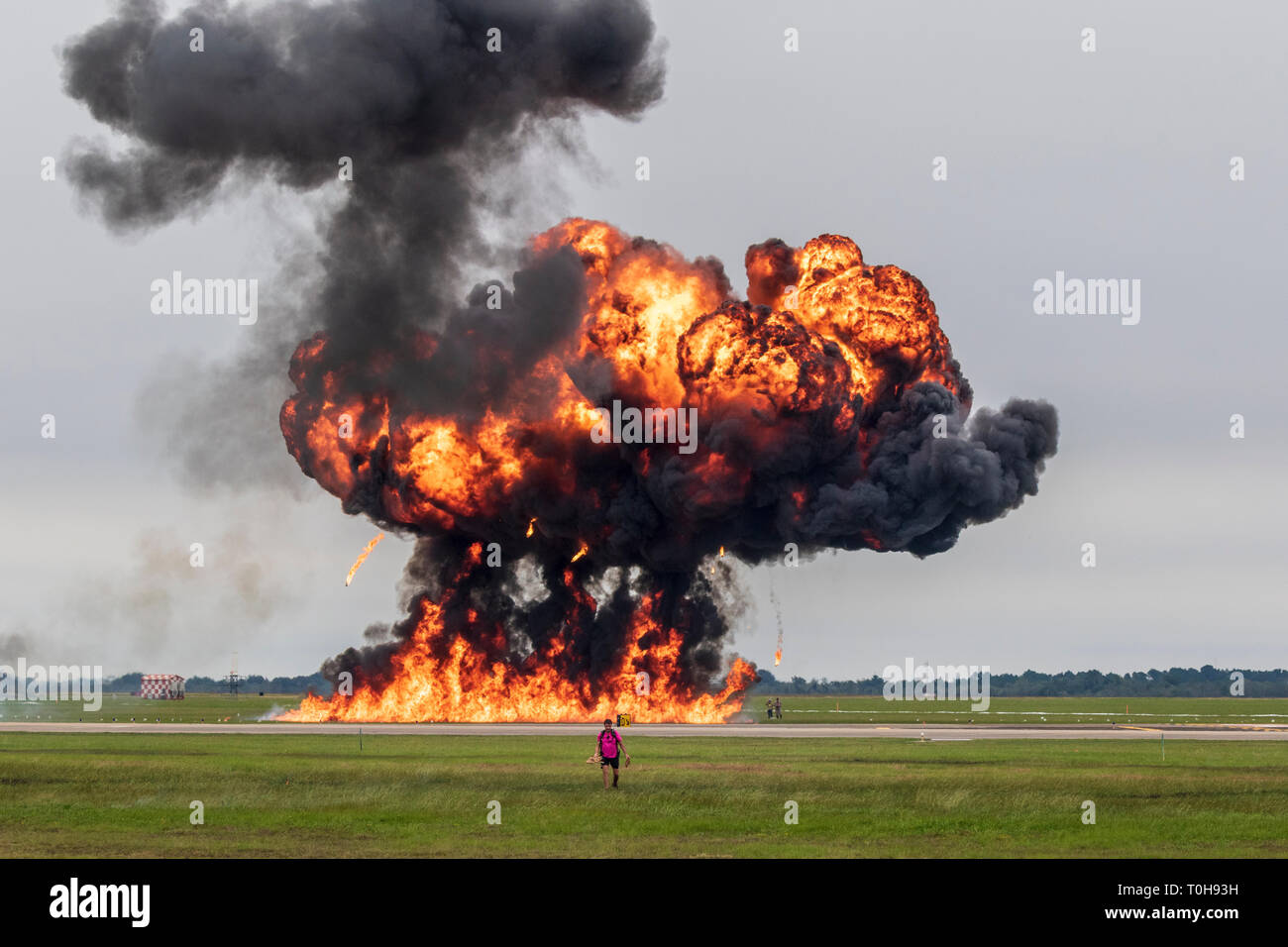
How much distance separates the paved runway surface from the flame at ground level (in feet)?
28.4

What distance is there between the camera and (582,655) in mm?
110312

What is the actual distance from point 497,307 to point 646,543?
18.9 m

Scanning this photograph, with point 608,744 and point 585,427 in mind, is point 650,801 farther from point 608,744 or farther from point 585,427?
point 585,427

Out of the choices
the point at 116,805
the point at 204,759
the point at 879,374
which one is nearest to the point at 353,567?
the point at 879,374

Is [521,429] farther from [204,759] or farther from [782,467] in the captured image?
[204,759]

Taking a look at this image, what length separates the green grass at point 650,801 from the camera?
36.0 metres

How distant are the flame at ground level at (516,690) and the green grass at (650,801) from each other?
124 feet

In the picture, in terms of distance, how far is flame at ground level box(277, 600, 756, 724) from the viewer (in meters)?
107

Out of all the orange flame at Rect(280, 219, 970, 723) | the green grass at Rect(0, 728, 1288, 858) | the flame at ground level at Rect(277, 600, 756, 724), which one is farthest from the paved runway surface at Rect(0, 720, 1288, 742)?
the green grass at Rect(0, 728, 1288, 858)

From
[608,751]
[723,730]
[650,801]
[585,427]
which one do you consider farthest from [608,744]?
[585,427]

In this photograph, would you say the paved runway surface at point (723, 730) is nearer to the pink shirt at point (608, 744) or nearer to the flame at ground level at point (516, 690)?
the flame at ground level at point (516, 690)

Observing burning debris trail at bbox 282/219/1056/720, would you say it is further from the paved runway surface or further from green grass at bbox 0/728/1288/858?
green grass at bbox 0/728/1288/858

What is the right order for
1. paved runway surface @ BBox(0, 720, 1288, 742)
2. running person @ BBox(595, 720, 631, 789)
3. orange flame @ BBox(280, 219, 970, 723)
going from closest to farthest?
running person @ BBox(595, 720, 631, 789) → paved runway surface @ BBox(0, 720, 1288, 742) → orange flame @ BBox(280, 219, 970, 723)

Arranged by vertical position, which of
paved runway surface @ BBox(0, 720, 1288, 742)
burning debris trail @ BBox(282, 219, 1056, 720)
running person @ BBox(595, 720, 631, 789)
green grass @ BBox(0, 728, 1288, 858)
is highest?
burning debris trail @ BBox(282, 219, 1056, 720)
